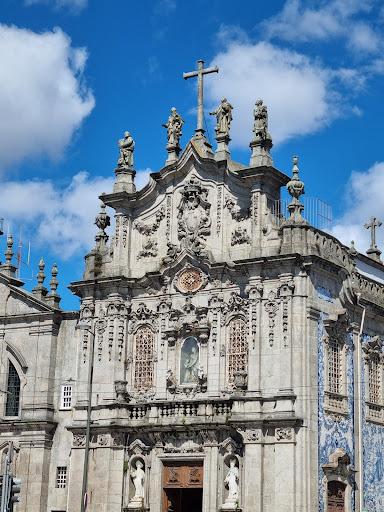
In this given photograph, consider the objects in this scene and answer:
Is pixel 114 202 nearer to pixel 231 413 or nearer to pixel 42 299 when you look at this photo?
pixel 42 299

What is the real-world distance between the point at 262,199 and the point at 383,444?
451 inches

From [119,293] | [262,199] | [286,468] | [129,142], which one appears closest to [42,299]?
[119,293]

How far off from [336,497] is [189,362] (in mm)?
7783

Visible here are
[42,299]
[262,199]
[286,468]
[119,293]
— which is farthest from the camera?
[42,299]

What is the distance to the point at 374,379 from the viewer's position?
41812mm

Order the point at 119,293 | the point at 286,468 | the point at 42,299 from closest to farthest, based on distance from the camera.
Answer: the point at 286,468
the point at 119,293
the point at 42,299

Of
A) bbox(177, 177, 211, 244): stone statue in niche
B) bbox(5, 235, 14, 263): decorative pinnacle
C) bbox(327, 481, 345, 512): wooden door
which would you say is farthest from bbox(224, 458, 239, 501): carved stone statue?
bbox(5, 235, 14, 263): decorative pinnacle

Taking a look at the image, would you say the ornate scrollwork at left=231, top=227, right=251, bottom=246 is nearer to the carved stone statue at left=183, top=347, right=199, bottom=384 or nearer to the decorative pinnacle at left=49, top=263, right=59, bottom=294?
the carved stone statue at left=183, top=347, right=199, bottom=384

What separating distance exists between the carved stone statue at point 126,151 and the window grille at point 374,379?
13.5 metres

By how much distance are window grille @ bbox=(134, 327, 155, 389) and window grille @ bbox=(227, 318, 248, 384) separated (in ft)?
12.2

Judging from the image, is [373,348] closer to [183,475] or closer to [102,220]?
[183,475]

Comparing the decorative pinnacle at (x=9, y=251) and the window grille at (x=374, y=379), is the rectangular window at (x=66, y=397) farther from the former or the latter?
the window grille at (x=374, y=379)

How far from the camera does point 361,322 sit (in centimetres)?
4084

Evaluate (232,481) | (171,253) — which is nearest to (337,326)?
(232,481)
